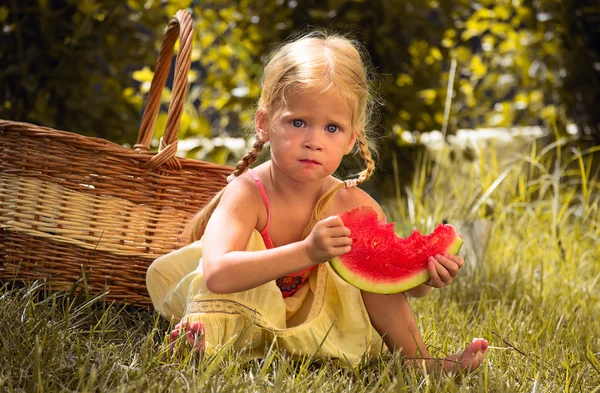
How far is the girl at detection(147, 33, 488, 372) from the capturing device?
6.86 feet

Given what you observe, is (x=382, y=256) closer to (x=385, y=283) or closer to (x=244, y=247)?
(x=385, y=283)

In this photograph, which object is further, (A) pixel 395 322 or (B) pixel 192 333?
(A) pixel 395 322

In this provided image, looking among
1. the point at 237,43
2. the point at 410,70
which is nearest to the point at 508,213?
the point at 410,70

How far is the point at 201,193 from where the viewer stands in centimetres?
279

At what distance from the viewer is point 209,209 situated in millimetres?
2443

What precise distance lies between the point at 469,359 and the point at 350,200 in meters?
0.63

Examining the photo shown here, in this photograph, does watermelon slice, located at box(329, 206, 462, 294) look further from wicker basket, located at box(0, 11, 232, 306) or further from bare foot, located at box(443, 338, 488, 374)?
wicker basket, located at box(0, 11, 232, 306)

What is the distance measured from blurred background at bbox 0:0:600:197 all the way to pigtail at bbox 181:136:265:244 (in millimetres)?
699

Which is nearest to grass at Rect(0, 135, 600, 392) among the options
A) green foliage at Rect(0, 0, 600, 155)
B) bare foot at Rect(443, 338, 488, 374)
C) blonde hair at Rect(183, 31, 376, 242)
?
bare foot at Rect(443, 338, 488, 374)

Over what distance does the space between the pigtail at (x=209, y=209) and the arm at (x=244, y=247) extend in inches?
5.3

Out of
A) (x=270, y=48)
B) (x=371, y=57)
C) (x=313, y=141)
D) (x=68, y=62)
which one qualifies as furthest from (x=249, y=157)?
(x=371, y=57)

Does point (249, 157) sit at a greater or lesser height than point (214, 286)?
greater

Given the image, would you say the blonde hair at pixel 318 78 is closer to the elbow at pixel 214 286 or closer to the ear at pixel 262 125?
the ear at pixel 262 125

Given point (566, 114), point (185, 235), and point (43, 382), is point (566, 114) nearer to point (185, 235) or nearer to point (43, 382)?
point (185, 235)
